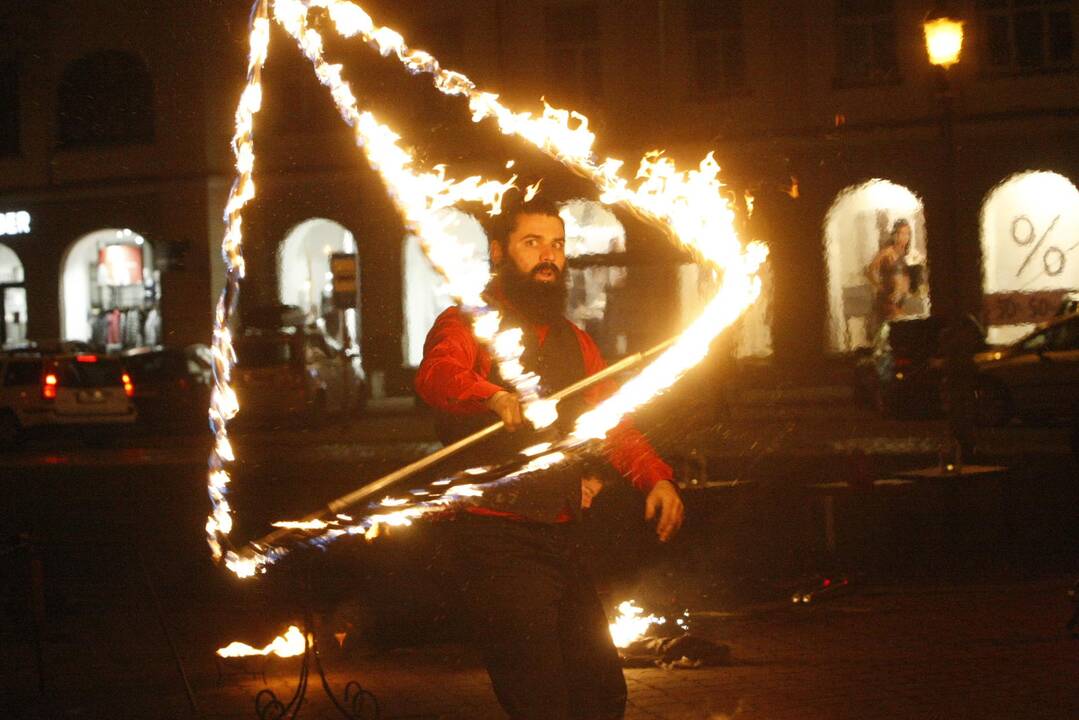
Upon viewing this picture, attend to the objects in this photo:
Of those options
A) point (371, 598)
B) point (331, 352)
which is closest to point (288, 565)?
point (371, 598)

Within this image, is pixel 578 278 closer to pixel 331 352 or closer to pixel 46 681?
pixel 331 352

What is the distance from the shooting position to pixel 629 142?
103 ft

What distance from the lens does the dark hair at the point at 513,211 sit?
4.86 metres

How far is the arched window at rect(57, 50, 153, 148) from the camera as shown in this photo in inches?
1330

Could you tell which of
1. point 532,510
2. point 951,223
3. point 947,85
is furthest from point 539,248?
point 947,85

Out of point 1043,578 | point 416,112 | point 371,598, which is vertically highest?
point 416,112

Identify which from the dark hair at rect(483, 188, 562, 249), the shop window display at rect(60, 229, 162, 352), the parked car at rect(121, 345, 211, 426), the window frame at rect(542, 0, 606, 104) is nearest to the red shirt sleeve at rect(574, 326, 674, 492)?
the dark hair at rect(483, 188, 562, 249)

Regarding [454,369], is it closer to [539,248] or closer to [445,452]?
[445,452]

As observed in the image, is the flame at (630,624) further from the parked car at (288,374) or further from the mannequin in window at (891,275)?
the mannequin in window at (891,275)

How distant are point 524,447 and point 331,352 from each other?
23462 millimetres

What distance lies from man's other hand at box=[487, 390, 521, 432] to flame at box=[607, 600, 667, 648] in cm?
320

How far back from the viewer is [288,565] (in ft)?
18.9

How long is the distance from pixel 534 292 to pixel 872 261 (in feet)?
85.1

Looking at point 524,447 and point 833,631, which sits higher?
point 524,447
